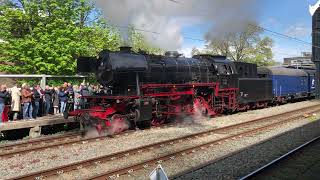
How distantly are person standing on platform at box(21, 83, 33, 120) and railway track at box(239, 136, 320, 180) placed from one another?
33.0ft

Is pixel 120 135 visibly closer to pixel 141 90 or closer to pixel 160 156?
pixel 141 90

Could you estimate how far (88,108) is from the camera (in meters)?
15.1

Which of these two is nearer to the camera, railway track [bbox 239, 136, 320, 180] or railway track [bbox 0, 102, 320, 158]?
railway track [bbox 239, 136, 320, 180]

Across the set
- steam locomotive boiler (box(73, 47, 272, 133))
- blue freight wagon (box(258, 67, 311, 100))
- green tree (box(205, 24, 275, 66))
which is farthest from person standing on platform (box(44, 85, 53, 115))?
green tree (box(205, 24, 275, 66))

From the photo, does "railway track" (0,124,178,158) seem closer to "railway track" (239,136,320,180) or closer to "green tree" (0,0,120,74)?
"railway track" (239,136,320,180)

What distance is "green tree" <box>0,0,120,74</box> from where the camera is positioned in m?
23.7

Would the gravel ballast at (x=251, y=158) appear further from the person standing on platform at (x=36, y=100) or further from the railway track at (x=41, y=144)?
the person standing on platform at (x=36, y=100)

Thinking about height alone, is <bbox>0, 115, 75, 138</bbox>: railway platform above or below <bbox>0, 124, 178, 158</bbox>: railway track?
above

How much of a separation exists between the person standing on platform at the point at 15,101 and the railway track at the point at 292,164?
10372 millimetres

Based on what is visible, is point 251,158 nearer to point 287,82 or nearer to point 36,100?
point 36,100

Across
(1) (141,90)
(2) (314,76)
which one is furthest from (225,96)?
(2) (314,76)

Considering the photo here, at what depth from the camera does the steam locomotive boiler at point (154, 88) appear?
14.2 m

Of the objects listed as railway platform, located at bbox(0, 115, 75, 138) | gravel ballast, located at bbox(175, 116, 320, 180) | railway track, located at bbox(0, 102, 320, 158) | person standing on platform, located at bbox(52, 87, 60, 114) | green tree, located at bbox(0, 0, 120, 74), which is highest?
green tree, located at bbox(0, 0, 120, 74)

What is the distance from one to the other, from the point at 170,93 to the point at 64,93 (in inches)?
190
